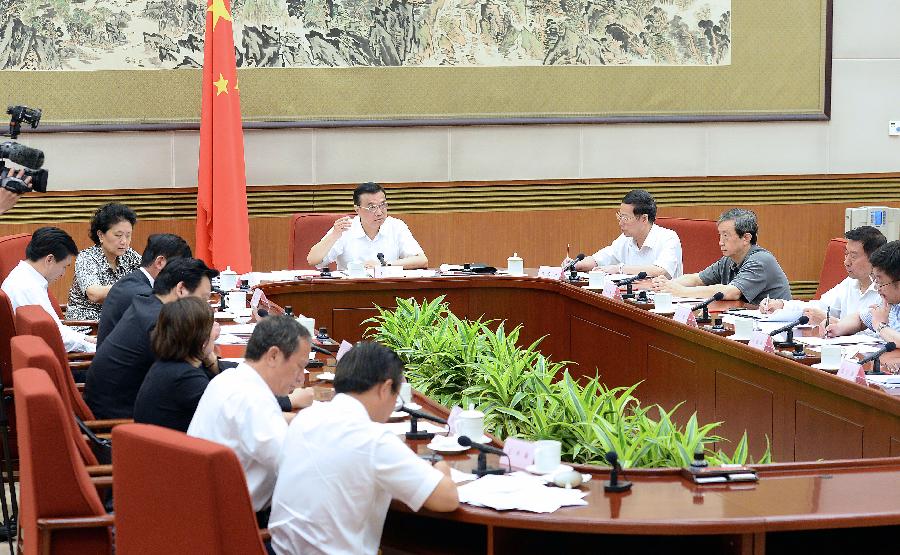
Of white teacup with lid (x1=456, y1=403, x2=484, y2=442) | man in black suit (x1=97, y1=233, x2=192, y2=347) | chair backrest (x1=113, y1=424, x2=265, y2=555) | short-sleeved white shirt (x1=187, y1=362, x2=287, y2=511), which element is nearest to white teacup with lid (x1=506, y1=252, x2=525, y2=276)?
man in black suit (x1=97, y1=233, x2=192, y2=347)

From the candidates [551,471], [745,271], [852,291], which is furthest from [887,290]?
[551,471]

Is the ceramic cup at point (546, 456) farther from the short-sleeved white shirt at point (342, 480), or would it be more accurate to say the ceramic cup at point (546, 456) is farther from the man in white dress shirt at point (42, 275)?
the man in white dress shirt at point (42, 275)

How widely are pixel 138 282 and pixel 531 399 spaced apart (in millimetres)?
1780

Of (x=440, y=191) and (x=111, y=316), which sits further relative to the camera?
(x=440, y=191)

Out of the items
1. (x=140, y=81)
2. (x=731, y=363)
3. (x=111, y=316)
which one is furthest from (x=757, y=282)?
(x=140, y=81)

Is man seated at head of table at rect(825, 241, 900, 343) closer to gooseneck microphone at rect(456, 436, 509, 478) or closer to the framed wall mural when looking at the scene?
gooseneck microphone at rect(456, 436, 509, 478)

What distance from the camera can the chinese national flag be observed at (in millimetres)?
7668

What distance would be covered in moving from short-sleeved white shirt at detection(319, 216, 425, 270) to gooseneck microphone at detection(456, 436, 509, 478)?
170 inches

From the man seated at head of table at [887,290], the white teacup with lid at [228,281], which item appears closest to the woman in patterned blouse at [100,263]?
the white teacup with lid at [228,281]

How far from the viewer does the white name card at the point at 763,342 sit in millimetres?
4523

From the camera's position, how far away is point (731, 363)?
474 centimetres

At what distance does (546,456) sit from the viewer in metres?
2.90

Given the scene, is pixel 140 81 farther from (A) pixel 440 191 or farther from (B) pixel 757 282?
(B) pixel 757 282

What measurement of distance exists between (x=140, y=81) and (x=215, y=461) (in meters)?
6.09
